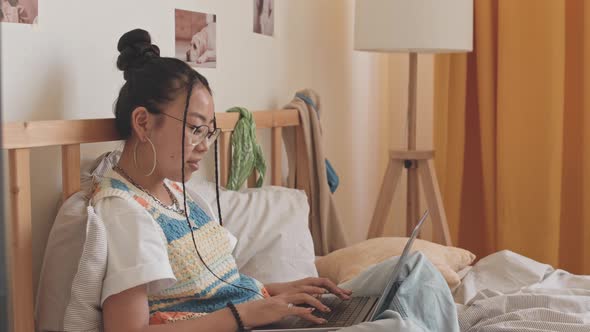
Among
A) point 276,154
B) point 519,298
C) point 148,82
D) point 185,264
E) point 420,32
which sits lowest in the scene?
point 519,298

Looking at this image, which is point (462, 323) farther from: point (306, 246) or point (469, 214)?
point (469, 214)

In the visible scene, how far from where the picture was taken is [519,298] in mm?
1547

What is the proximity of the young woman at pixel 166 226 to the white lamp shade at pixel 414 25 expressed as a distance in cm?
127

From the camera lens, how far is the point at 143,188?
131cm

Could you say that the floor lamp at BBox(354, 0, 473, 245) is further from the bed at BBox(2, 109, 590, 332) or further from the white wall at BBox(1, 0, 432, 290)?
the bed at BBox(2, 109, 590, 332)

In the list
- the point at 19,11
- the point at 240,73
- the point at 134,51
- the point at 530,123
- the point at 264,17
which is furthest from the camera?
the point at 530,123

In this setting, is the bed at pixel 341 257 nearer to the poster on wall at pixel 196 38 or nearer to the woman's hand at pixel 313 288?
the poster on wall at pixel 196 38

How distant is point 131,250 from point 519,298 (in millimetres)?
821

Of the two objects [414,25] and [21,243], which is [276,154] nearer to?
[414,25]

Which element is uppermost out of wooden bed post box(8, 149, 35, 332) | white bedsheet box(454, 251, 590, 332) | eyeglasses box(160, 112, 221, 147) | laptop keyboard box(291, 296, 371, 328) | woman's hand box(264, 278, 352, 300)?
eyeglasses box(160, 112, 221, 147)

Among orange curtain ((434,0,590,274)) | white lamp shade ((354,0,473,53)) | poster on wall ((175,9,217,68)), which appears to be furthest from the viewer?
orange curtain ((434,0,590,274))

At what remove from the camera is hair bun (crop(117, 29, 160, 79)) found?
137 cm

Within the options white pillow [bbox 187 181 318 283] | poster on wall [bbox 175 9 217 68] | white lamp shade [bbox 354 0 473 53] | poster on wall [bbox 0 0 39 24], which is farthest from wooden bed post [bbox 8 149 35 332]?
white lamp shade [bbox 354 0 473 53]

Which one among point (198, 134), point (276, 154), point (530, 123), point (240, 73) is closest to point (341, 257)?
point (276, 154)
